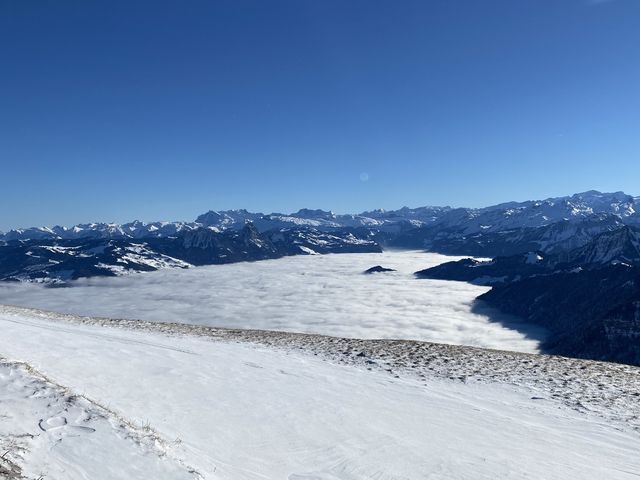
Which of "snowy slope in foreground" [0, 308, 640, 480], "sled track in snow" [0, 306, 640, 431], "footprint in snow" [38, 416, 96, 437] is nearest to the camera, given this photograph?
"footprint in snow" [38, 416, 96, 437]

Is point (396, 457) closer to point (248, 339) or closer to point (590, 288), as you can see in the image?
point (248, 339)

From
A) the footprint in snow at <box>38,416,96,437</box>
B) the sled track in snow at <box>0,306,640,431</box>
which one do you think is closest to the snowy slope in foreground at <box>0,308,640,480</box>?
the footprint in snow at <box>38,416,96,437</box>

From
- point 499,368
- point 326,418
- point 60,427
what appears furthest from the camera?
point 499,368

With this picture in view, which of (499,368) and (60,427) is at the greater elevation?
(60,427)

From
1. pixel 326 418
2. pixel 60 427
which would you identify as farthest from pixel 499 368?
pixel 60 427

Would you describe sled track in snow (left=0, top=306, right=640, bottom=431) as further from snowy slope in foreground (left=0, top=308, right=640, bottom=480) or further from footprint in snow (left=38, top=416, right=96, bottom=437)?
footprint in snow (left=38, top=416, right=96, bottom=437)

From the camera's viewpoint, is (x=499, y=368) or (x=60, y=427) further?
(x=499, y=368)

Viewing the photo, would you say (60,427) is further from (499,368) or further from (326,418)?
(499,368)

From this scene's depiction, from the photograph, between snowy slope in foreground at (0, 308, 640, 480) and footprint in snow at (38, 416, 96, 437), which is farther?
snowy slope in foreground at (0, 308, 640, 480)
